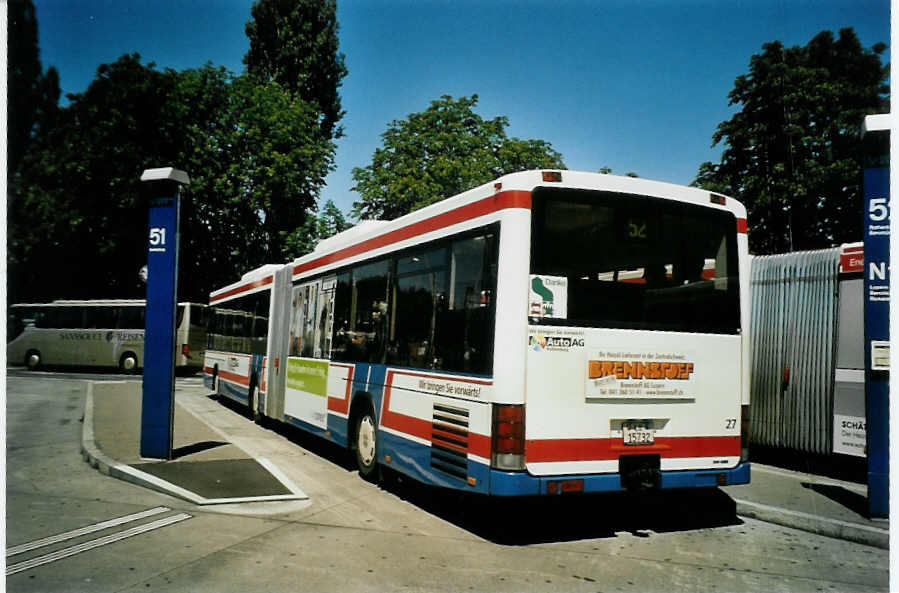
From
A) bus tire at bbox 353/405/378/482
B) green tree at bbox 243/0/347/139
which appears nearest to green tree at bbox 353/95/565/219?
green tree at bbox 243/0/347/139

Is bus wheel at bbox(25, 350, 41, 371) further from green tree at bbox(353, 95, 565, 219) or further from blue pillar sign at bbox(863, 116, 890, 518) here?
blue pillar sign at bbox(863, 116, 890, 518)

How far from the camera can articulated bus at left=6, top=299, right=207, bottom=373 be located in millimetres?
31484

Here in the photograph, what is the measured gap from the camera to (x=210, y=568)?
5352 mm

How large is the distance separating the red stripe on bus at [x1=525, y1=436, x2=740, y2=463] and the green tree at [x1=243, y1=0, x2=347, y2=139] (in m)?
32.4

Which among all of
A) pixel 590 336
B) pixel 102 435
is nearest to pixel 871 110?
pixel 590 336

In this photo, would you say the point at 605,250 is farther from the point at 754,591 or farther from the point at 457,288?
the point at 754,591

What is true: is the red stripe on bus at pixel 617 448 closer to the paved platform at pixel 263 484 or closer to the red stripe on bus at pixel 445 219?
the paved platform at pixel 263 484

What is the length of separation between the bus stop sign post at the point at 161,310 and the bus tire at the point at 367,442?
8.64 feet

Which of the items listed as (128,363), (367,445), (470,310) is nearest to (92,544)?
(367,445)

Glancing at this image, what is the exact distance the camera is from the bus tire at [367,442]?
8.57m

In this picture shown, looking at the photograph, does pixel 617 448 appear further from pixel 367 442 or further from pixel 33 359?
pixel 33 359

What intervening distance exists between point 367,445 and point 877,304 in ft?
18.9

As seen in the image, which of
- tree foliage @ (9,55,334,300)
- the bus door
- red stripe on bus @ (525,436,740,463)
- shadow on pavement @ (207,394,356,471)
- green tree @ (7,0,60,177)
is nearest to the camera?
red stripe on bus @ (525,436,740,463)

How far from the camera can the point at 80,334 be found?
31719mm
